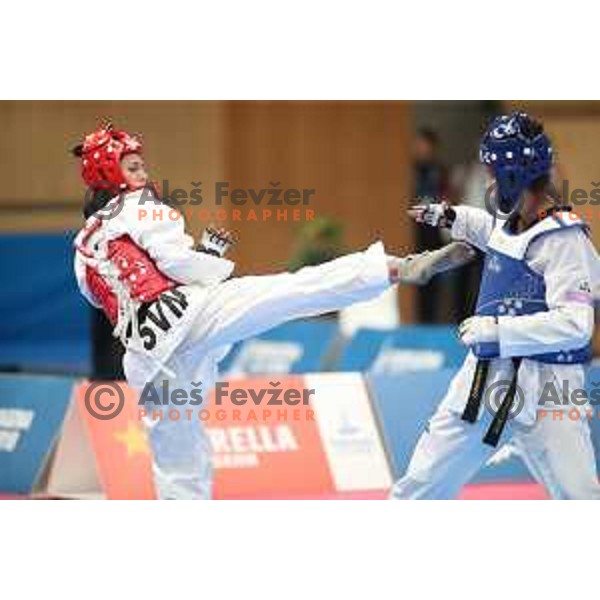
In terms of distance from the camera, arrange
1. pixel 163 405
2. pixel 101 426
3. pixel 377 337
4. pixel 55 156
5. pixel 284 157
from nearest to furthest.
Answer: pixel 163 405 < pixel 101 426 < pixel 377 337 < pixel 55 156 < pixel 284 157

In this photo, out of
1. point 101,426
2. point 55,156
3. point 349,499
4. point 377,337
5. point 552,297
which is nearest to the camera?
point 552,297

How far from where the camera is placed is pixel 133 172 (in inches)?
280

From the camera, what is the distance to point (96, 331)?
A: 904 centimetres

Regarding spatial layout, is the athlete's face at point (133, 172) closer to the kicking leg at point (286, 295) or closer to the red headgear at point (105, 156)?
the red headgear at point (105, 156)

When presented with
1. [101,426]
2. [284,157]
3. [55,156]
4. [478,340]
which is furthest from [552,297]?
[284,157]

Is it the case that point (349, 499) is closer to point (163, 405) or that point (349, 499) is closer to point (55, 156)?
point (163, 405)

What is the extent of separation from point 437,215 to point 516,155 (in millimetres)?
406

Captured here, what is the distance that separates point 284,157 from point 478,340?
31.0ft

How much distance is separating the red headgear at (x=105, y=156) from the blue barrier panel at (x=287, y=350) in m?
5.40

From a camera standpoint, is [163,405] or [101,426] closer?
[163,405]

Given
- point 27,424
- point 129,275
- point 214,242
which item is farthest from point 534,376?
point 27,424

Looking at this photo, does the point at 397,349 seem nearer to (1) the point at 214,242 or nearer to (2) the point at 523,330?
(1) the point at 214,242

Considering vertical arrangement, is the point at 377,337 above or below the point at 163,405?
below

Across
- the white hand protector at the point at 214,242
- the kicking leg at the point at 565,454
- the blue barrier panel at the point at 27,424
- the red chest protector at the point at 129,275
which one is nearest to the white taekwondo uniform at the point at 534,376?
the kicking leg at the point at 565,454
